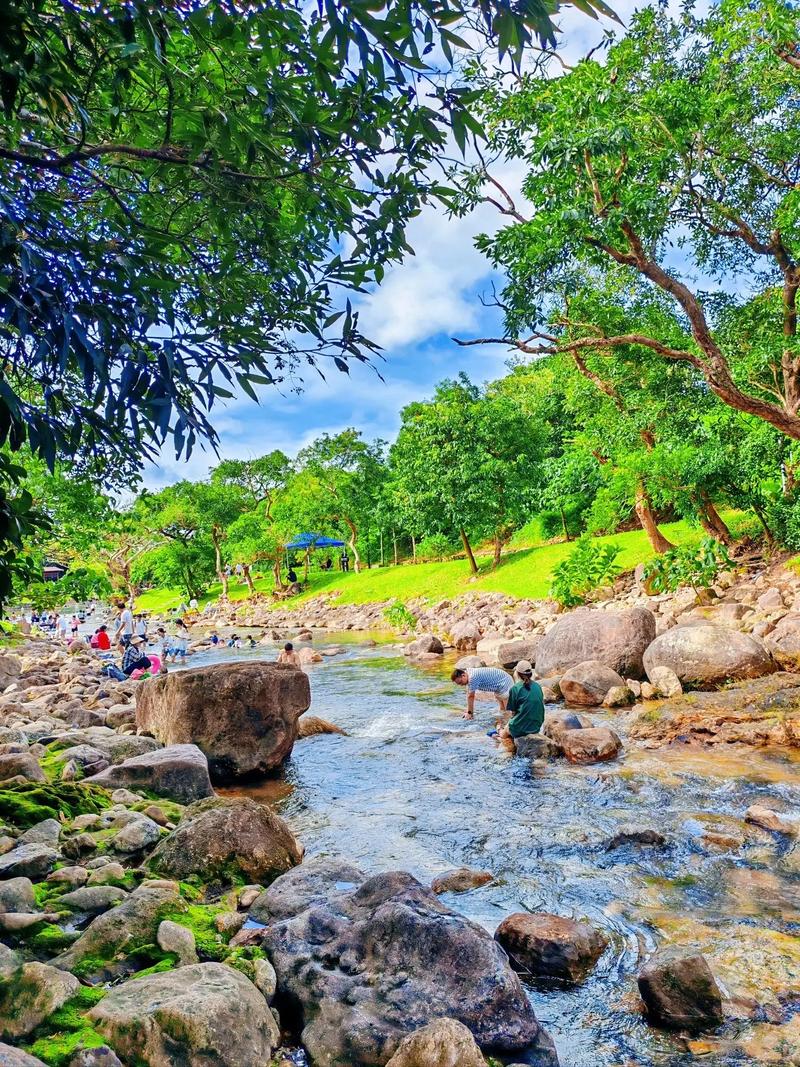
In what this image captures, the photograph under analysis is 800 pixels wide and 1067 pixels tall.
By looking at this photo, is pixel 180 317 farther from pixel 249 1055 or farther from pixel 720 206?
pixel 720 206

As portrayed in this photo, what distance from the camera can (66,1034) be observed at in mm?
3342

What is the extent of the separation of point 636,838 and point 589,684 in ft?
24.3

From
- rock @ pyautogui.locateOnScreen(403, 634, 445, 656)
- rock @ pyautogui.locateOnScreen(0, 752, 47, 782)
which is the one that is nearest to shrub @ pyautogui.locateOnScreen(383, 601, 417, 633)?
rock @ pyautogui.locateOnScreen(403, 634, 445, 656)

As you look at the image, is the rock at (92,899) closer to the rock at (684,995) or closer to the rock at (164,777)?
the rock at (164,777)

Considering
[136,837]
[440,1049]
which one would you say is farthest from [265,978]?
[136,837]

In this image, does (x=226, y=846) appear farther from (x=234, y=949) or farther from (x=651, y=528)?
(x=651, y=528)

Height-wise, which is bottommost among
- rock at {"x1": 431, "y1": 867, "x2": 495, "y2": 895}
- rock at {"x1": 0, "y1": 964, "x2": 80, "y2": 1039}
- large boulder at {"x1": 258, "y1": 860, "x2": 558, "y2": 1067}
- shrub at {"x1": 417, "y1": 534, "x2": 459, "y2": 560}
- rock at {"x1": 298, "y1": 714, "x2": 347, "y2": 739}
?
rock at {"x1": 431, "y1": 867, "x2": 495, "y2": 895}

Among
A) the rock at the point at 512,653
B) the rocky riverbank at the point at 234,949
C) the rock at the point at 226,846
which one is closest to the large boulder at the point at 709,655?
the rock at the point at 512,653

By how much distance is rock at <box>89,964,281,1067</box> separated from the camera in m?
3.30

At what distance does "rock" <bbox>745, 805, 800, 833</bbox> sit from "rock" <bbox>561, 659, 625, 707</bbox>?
6.56 metres

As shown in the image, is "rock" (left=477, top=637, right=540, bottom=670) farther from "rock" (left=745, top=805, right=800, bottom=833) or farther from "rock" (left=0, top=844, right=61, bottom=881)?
"rock" (left=0, top=844, right=61, bottom=881)

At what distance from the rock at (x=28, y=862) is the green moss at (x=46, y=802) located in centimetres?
96

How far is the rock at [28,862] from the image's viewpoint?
518cm

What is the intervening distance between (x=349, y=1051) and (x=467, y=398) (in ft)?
116
